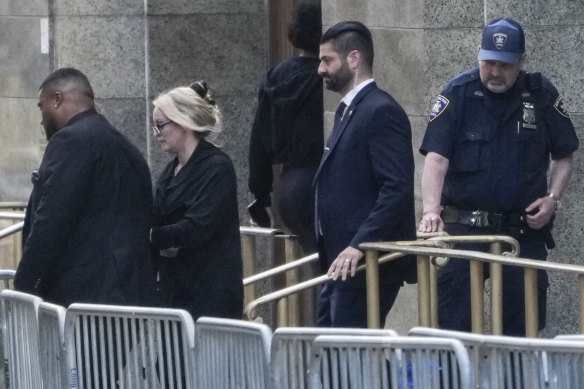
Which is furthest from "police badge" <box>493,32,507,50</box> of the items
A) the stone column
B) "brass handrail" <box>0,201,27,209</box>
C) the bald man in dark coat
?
the stone column

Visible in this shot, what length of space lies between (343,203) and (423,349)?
6.75 feet

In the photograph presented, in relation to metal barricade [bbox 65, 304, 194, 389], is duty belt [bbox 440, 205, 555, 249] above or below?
above

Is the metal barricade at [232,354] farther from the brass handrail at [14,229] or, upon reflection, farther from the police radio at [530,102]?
the brass handrail at [14,229]

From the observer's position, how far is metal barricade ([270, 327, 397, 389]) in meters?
5.28

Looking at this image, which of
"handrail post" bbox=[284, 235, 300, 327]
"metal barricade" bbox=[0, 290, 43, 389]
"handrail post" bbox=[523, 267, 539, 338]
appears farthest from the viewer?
"handrail post" bbox=[284, 235, 300, 327]

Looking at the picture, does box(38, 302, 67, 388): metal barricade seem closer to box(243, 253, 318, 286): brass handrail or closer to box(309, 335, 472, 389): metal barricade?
box(309, 335, 472, 389): metal barricade

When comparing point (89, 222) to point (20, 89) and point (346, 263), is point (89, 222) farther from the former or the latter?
point (20, 89)

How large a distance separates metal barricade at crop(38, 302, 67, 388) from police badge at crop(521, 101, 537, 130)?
8.19 feet

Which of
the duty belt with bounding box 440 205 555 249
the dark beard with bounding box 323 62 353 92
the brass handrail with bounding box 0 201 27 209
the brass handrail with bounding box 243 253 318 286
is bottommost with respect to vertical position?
the brass handrail with bounding box 243 253 318 286

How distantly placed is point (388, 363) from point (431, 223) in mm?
2376

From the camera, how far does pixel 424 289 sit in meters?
6.86

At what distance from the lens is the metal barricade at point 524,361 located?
4.74m

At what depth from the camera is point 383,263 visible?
7020 millimetres

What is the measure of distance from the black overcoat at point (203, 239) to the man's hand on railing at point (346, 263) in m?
0.48
